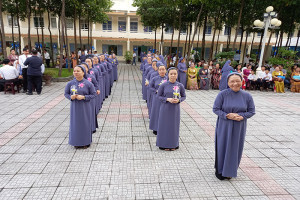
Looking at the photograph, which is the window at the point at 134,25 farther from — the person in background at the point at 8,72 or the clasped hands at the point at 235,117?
the clasped hands at the point at 235,117

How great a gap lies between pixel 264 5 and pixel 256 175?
17507 mm

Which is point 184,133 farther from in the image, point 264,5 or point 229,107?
point 264,5

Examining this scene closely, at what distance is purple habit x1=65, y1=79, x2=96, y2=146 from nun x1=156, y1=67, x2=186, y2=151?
5.28 feet

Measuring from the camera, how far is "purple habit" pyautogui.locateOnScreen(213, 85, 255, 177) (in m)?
3.61

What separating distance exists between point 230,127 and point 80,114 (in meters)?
3.08

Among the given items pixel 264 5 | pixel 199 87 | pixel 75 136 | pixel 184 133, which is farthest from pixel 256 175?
pixel 264 5

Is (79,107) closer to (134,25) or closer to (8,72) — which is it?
(8,72)

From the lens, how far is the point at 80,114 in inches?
183

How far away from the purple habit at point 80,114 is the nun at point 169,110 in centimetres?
161

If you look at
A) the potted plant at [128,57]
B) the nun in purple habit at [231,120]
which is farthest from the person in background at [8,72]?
the potted plant at [128,57]

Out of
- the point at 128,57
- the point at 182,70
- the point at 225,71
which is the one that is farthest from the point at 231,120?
the point at 128,57

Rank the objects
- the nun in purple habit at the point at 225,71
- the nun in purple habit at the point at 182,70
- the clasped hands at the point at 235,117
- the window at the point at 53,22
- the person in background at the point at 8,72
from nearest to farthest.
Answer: the clasped hands at the point at 235,117, the person in background at the point at 8,72, the nun in purple habit at the point at 225,71, the nun in purple habit at the point at 182,70, the window at the point at 53,22

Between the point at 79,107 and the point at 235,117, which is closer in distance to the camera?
the point at 235,117

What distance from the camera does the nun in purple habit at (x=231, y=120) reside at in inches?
140
